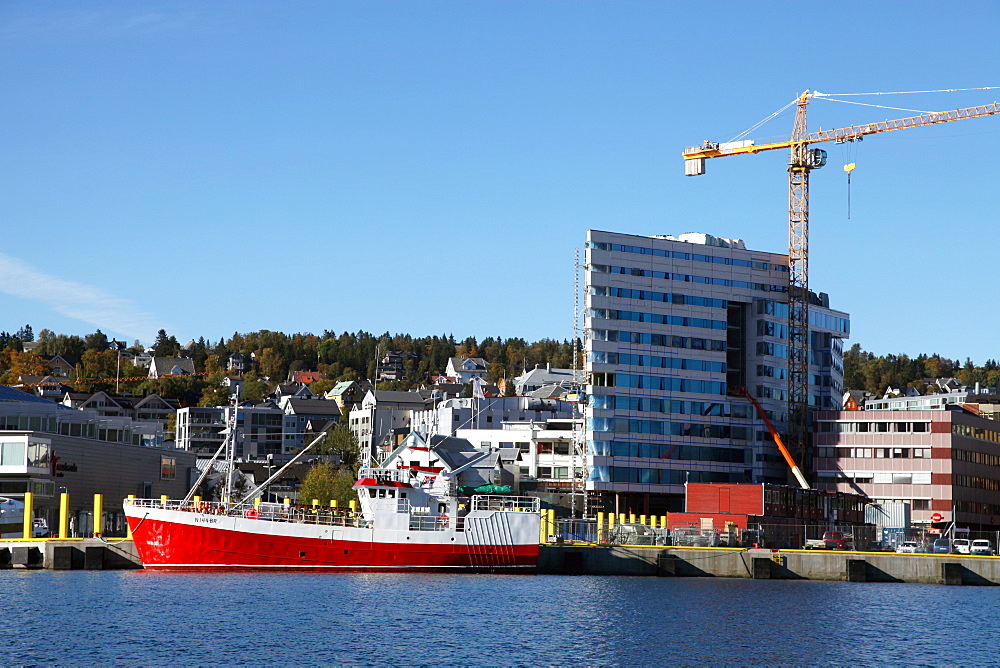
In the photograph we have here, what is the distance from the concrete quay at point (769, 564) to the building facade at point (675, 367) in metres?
57.0

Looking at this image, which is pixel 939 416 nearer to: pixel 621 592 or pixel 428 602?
pixel 621 592

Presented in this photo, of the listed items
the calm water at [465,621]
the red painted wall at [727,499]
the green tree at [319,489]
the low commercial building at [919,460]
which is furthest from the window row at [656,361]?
the calm water at [465,621]

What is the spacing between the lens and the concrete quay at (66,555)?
86.9 metres

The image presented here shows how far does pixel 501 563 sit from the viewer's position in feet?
298

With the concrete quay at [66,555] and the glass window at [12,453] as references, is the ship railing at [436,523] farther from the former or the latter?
the glass window at [12,453]

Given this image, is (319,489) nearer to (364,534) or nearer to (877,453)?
(877,453)

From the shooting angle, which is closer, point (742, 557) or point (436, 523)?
point (436, 523)

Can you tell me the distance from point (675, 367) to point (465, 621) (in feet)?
321

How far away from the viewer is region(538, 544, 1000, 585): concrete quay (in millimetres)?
89438

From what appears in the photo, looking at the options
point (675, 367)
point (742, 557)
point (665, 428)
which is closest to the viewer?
point (742, 557)

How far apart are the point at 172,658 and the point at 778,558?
5246cm

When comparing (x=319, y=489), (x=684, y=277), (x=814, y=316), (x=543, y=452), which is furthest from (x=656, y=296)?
(x=319, y=489)

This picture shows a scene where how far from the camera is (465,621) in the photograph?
63.2 meters

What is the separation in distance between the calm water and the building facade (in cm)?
6763
